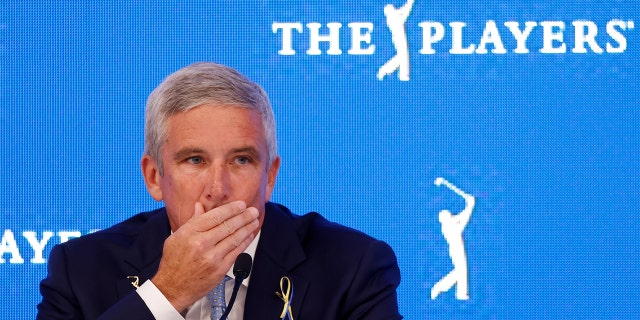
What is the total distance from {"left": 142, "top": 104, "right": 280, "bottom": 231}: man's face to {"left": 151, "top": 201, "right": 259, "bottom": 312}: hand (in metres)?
0.09

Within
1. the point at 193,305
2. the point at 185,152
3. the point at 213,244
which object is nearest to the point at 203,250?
the point at 213,244

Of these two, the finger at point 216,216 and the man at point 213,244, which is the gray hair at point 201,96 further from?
the finger at point 216,216

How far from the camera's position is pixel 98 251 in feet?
8.13

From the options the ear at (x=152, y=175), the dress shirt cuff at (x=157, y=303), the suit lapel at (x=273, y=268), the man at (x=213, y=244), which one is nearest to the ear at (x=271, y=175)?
the man at (x=213, y=244)

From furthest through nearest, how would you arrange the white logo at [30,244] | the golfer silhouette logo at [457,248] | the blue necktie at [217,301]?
1. the white logo at [30,244]
2. the golfer silhouette logo at [457,248]
3. the blue necktie at [217,301]

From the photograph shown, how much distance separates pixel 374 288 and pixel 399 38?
130 cm

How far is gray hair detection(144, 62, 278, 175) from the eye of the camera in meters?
2.21

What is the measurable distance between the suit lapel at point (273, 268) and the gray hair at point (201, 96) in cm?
26

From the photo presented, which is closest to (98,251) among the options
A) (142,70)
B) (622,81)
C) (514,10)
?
(142,70)

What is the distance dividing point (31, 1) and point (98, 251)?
56.3 inches

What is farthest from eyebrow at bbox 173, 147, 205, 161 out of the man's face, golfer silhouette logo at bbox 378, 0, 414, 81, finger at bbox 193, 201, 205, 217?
golfer silhouette logo at bbox 378, 0, 414, 81

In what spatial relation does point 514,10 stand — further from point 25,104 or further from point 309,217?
point 25,104

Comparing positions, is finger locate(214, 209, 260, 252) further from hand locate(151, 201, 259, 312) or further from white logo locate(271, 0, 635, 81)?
white logo locate(271, 0, 635, 81)

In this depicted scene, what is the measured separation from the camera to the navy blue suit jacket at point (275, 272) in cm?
234
